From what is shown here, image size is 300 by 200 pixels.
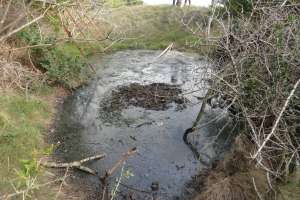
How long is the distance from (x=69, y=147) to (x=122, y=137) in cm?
115

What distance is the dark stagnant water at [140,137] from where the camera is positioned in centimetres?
746

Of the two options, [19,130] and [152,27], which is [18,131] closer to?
[19,130]

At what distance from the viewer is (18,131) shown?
7844mm

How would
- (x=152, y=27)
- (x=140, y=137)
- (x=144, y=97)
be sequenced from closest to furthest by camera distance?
(x=140, y=137)
(x=144, y=97)
(x=152, y=27)

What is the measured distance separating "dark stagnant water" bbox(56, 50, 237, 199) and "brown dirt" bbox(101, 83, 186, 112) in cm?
19

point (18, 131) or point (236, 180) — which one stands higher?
point (236, 180)

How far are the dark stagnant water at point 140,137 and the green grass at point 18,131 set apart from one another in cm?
46

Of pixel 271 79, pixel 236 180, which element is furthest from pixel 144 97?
pixel 271 79

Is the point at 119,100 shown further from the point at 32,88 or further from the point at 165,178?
the point at 165,178

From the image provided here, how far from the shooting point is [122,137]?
8.85 metres

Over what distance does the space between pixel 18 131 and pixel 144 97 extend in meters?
4.10

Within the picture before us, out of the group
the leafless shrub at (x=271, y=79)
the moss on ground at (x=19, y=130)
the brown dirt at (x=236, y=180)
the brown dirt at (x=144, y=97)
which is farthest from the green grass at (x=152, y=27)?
the leafless shrub at (x=271, y=79)

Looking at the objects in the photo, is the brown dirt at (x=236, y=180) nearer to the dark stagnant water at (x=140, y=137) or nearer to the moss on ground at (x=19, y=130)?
the dark stagnant water at (x=140, y=137)

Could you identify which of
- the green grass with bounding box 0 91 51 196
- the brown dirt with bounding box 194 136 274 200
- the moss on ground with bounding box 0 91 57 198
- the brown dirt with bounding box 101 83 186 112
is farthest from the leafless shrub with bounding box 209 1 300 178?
the brown dirt with bounding box 101 83 186 112
